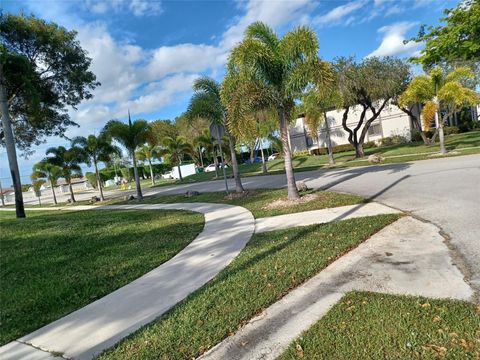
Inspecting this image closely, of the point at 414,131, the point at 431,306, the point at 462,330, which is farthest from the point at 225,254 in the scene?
the point at 414,131

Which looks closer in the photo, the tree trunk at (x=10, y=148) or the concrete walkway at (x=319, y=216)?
the concrete walkway at (x=319, y=216)

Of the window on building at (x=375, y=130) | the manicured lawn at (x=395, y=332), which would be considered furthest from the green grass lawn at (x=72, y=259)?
the window on building at (x=375, y=130)

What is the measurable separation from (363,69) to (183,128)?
32865 mm

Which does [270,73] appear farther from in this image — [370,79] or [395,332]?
[370,79]

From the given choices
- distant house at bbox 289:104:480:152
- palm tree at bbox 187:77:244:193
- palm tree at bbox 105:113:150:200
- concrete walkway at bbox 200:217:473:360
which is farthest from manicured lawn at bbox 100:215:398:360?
distant house at bbox 289:104:480:152

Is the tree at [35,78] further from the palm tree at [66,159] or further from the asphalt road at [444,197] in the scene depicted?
the asphalt road at [444,197]

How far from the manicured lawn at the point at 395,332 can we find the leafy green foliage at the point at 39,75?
18.4 metres

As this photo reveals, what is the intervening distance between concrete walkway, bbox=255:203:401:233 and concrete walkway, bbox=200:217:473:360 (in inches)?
77.5

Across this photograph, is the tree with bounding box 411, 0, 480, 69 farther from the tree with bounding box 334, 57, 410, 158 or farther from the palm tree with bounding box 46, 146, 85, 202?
the palm tree with bounding box 46, 146, 85, 202

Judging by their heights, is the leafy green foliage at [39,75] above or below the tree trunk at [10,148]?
above

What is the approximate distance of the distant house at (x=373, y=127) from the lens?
37500 millimetres

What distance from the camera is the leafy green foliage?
1742 centimetres

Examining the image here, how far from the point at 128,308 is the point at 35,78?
19494 millimetres

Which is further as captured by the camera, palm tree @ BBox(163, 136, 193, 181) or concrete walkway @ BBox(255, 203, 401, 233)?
palm tree @ BBox(163, 136, 193, 181)
